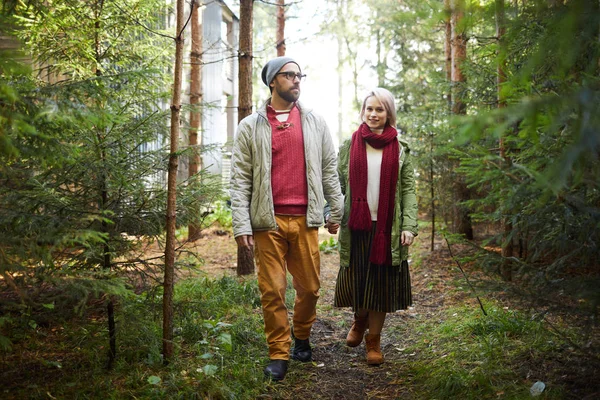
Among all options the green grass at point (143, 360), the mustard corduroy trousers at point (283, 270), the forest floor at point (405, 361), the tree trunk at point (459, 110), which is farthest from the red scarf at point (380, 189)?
the tree trunk at point (459, 110)

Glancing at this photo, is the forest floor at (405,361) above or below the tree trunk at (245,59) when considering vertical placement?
below

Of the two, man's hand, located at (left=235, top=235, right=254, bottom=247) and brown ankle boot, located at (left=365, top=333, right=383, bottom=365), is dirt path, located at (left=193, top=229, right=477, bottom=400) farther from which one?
man's hand, located at (left=235, top=235, right=254, bottom=247)

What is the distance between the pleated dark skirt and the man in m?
0.34

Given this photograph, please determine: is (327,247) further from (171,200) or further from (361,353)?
(171,200)

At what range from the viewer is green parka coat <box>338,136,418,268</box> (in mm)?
4484

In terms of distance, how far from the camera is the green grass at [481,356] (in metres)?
3.49

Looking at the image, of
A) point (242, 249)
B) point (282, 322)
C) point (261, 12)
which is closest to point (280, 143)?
point (282, 322)

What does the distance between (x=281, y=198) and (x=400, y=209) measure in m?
1.12

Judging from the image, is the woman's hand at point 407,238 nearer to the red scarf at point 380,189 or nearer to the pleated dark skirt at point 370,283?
the red scarf at point 380,189

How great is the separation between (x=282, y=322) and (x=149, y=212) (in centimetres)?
147

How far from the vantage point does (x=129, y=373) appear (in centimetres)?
378

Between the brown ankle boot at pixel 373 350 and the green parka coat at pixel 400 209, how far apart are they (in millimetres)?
708

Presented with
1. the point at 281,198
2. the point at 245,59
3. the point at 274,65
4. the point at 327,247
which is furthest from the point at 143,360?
the point at 327,247

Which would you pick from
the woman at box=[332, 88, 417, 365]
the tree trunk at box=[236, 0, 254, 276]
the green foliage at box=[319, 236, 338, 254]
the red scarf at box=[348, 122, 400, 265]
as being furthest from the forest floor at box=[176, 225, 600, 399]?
the green foliage at box=[319, 236, 338, 254]
